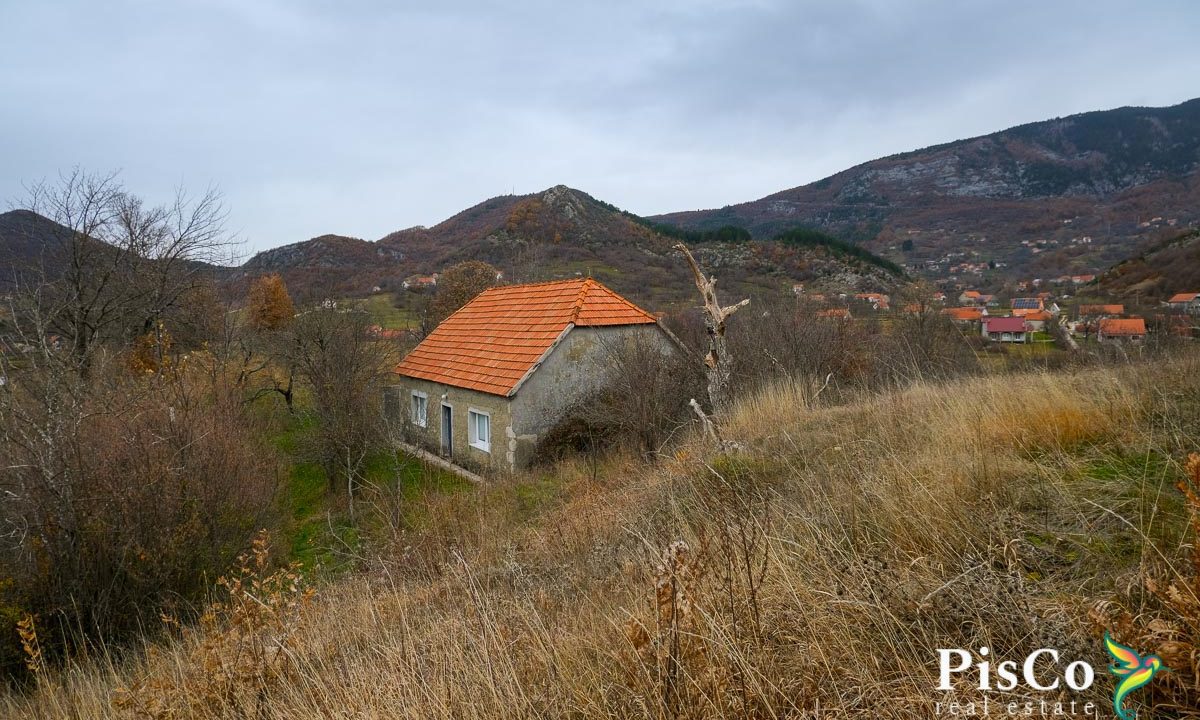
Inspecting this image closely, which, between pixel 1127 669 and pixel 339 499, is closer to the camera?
pixel 1127 669

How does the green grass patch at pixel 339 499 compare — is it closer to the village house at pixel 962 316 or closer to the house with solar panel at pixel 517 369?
the house with solar panel at pixel 517 369

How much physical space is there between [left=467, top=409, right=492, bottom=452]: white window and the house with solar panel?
26 millimetres

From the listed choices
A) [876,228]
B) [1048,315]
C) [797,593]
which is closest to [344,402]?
[797,593]

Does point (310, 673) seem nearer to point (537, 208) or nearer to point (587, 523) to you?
point (587, 523)

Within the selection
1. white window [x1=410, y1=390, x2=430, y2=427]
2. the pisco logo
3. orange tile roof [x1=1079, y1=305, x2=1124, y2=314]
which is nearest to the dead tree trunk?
the pisco logo

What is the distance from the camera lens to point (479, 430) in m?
15.1

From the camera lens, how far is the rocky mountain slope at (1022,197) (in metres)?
95.2

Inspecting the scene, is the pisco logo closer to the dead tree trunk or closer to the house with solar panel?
the dead tree trunk

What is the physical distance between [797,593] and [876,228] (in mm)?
131341

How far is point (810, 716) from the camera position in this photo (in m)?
1.81

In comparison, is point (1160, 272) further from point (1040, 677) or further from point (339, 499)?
point (1040, 677)

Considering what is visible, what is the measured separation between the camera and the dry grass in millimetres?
1985

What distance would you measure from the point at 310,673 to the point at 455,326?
→ 54.7 ft

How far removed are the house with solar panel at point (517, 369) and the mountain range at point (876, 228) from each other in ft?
27.2
